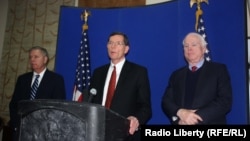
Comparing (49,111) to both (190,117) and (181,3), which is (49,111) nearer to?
(190,117)

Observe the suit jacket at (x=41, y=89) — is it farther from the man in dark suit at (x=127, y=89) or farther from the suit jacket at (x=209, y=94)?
the suit jacket at (x=209, y=94)

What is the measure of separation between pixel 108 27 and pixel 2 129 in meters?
2.40

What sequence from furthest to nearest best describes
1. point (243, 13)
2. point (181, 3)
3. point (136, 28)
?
point (136, 28) → point (181, 3) → point (243, 13)

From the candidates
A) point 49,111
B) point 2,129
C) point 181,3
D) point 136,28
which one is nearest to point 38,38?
point 2,129

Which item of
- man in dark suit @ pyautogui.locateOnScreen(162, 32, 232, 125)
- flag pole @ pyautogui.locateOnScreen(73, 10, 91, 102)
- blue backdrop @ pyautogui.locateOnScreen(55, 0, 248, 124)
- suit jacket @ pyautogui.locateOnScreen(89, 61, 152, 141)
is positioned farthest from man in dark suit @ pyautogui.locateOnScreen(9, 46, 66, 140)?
man in dark suit @ pyautogui.locateOnScreen(162, 32, 232, 125)

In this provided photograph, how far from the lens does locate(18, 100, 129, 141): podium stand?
1.27 meters

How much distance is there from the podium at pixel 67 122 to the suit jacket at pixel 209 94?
118 cm

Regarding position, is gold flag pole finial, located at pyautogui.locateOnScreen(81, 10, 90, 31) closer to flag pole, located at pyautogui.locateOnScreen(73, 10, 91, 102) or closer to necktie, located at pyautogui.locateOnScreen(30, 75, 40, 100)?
flag pole, located at pyautogui.locateOnScreen(73, 10, 91, 102)

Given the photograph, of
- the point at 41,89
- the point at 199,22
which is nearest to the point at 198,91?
the point at 199,22

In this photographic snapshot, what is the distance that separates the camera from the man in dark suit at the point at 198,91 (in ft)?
7.65

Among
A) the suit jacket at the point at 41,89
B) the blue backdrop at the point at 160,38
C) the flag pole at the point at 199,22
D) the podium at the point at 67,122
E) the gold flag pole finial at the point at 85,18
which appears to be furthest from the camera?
the gold flag pole finial at the point at 85,18

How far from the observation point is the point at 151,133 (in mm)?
1896


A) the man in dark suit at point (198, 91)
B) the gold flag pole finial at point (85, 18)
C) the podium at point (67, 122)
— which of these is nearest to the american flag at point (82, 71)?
the gold flag pole finial at point (85, 18)
